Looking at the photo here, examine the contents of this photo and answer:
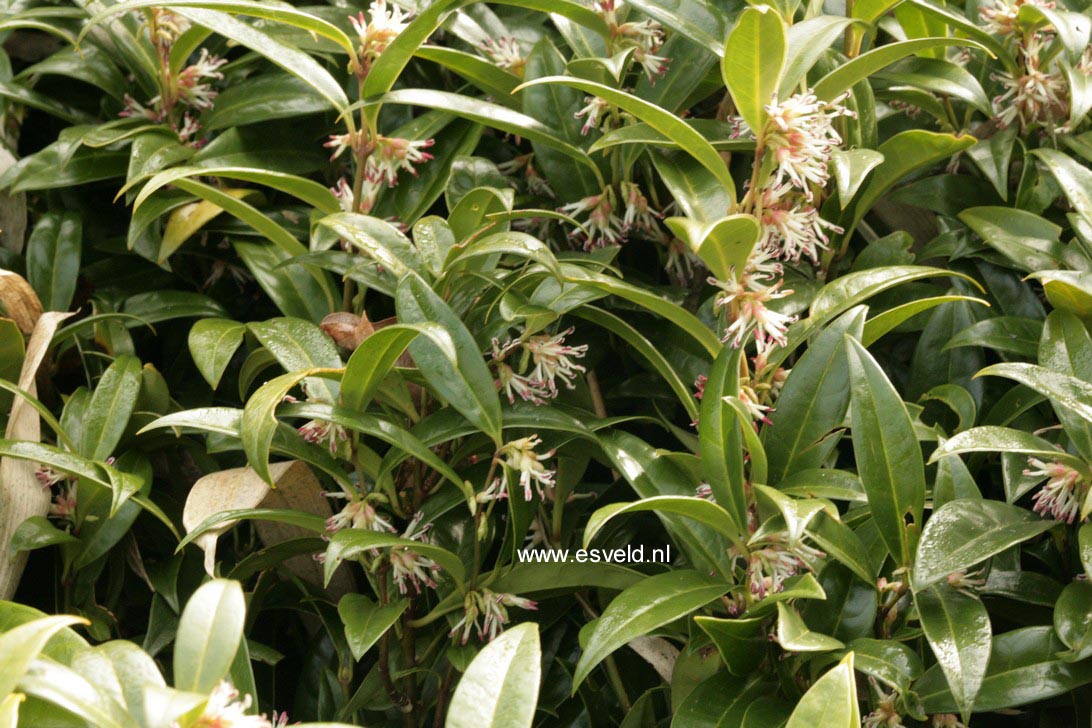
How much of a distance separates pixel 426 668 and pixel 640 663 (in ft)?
0.75

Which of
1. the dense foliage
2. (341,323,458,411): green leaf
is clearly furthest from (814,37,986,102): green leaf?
(341,323,458,411): green leaf

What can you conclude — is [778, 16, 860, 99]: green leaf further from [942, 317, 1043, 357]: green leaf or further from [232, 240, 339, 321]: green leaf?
[232, 240, 339, 321]: green leaf

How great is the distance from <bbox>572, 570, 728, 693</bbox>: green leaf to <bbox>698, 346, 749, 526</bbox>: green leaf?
61mm

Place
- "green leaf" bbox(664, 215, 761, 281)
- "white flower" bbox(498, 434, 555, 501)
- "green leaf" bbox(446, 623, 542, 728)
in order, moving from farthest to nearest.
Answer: "white flower" bbox(498, 434, 555, 501) → "green leaf" bbox(664, 215, 761, 281) → "green leaf" bbox(446, 623, 542, 728)

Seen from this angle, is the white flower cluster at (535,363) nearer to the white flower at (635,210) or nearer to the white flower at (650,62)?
the white flower at (635,210)

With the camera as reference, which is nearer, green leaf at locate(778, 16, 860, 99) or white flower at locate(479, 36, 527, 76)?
green leaf at locate(778, 16, 860, 99)

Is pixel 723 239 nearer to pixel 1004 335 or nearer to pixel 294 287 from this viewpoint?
pixel 1004 335

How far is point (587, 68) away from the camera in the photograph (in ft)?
3.87

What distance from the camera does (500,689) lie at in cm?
80

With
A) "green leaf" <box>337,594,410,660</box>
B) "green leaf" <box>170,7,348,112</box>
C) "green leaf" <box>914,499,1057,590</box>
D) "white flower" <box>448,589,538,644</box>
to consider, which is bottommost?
"white flower" <box>448,589,538,644</box>

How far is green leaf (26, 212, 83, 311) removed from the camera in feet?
4.35

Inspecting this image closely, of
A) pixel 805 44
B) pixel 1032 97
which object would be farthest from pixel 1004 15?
pixel 805 44

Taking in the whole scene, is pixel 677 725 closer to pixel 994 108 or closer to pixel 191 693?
pixel 191 693

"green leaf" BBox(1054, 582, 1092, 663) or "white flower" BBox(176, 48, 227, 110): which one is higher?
"white flower" BBox(176, 48, 227, 110)
